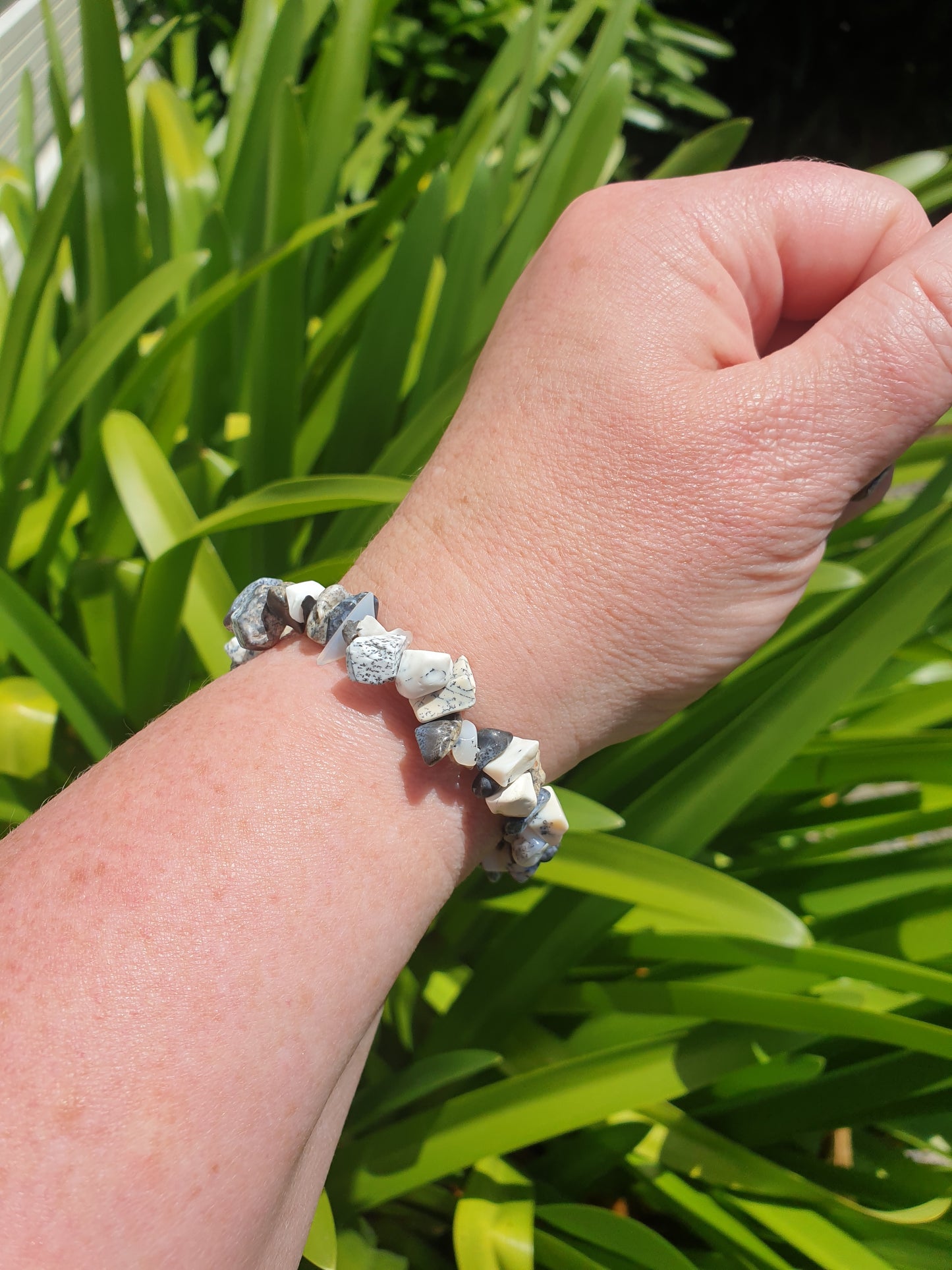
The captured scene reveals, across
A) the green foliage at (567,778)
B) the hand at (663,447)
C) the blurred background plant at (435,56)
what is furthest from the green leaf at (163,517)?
the blurred background plant at (435,56)

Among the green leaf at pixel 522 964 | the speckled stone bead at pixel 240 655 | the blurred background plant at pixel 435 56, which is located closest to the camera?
the speckled stone bead at pixel 240 655

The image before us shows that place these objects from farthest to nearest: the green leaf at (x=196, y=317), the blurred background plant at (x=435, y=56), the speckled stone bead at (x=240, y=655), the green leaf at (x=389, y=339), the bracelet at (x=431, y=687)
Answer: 1. the blurred background plant at (x=435, y=56)
2. the green leaf at (x=389, y=339)
3. the green leaf at (x=196, y=317)
4. the speckled stone bead at (x=240, y=655)
5. the bracelet at (x=431, y=687)

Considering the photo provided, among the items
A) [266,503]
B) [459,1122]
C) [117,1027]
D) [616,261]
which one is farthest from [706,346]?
[459,1122]

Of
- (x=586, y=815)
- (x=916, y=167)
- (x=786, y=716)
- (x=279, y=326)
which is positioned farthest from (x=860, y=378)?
(x=916, y=167)

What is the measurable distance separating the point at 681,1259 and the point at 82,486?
94 cm

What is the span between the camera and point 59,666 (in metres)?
0.84

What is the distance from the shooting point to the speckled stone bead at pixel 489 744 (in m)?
0.52

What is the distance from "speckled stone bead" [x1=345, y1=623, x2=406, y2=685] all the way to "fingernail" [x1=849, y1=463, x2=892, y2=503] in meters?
0.34

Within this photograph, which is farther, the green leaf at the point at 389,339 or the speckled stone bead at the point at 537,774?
the green leaf at the point at 389,339

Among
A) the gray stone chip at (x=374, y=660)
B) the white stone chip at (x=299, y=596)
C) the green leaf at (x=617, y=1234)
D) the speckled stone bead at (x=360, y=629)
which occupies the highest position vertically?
the white stone chip at (x=299, y=596)

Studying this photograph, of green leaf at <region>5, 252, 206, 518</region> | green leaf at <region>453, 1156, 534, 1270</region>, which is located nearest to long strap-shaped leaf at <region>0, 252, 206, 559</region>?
green leaf at <region>5, 252, 206, 518</region>

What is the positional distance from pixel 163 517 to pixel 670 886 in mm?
595

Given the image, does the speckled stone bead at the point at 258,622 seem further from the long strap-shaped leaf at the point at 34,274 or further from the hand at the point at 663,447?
the long strap-shaped leaf at the point at 34,274

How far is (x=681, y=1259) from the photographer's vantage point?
0.66 metres
